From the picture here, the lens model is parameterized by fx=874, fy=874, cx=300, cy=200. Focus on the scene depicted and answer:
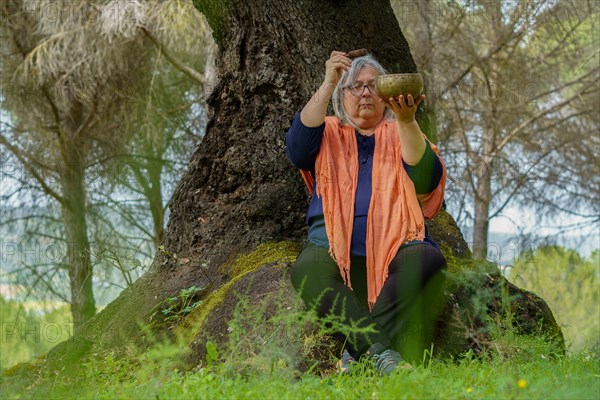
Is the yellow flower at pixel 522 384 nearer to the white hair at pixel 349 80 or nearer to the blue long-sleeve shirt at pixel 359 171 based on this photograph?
the blue long-sleeve shirt at pixel 359 171

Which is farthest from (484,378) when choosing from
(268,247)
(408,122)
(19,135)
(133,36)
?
(19,135)

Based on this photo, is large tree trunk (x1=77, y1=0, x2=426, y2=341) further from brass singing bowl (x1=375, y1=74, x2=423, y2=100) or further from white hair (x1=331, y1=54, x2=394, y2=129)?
brass singing bowl (x1=375, y1=74, x2=423, y2=100)

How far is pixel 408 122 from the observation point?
3820mm

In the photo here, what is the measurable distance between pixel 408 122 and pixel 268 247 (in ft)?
4.27

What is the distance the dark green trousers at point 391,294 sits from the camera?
369 centimetres

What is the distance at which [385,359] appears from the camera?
345cm

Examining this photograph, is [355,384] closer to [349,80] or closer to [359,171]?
[359,171]

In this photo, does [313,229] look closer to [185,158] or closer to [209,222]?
[209,222]

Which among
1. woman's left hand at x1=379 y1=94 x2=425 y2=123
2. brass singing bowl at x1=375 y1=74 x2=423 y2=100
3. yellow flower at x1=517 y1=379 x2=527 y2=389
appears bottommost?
yellow flower at x1=517 y1=379 x2=527 y2=389

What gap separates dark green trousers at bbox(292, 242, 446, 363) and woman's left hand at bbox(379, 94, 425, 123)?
56 cm

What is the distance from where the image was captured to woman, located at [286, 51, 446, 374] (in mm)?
3756

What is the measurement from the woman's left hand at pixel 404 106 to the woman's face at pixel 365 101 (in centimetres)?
35

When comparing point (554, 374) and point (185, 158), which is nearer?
point (554, 374)

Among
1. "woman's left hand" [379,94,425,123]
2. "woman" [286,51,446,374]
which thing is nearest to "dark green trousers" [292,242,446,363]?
"woman" [286,51,446,374]
